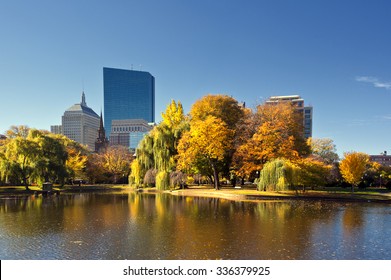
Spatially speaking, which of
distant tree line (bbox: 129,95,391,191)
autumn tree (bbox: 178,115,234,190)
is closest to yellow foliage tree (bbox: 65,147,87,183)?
distant tree line (bbox: 129,95,391,191)

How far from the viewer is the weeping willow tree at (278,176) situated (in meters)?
34.6

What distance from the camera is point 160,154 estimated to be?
153 ft

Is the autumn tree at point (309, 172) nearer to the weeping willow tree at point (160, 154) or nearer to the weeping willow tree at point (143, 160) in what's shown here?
the weeping willow tree at point (160, 154)

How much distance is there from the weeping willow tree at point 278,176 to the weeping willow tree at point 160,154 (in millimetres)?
14810

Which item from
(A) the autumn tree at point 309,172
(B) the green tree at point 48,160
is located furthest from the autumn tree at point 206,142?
(B) the green tree at point 48,160

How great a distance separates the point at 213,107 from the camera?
4669 cm

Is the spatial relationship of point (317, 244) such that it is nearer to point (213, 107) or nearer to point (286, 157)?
point (286, 157)

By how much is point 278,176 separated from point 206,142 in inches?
437

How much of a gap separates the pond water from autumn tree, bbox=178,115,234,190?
57.7ft

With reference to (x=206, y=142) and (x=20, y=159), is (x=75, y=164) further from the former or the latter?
(x=206, y=142)

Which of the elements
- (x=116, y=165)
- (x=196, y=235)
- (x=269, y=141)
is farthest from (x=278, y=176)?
(x=116, y=165)

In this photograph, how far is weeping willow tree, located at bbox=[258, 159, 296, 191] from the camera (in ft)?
114

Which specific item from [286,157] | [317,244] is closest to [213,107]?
[286,157]
